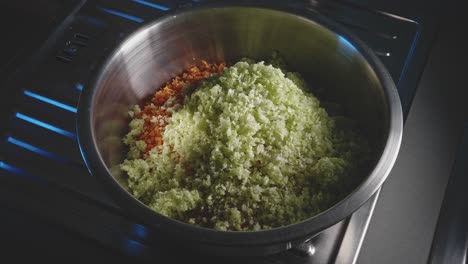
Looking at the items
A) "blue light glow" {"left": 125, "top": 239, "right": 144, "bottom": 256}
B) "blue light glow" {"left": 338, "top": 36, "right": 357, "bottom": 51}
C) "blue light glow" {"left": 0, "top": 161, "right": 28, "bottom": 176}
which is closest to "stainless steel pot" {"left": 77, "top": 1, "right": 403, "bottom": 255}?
"blue light glow" {"left": 338, "top": 36, "right": 357, "bottom": 51}

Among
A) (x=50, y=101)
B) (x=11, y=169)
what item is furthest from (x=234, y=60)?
(x=11, y=169)

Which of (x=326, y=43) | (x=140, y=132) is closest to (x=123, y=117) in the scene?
(x=140, y=132)

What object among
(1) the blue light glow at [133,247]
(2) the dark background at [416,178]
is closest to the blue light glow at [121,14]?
(2) the dark background at [416,178]

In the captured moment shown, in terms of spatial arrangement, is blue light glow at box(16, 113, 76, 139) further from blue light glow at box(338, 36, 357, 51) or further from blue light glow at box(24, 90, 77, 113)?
blue light glow at box(338, 36, 357, 51)

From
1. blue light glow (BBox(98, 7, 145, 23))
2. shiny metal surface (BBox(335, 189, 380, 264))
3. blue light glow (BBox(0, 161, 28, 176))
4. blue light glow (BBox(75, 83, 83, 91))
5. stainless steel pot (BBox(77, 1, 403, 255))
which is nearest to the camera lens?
stainless steel pot (BBox(77, 1, 403, 255))

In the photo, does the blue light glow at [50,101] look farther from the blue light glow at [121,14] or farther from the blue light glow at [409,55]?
the blue light glow at [409,55]

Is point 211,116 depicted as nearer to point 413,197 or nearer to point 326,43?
point 326,43

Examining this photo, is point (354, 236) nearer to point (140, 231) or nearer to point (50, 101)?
point (140, 231)
